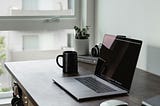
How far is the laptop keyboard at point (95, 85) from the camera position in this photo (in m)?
1.52

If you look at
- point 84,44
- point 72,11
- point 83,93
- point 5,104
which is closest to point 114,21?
point 84,44

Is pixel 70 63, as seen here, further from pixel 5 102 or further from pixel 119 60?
pixel 5 102

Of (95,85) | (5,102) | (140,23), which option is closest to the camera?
(95,85)

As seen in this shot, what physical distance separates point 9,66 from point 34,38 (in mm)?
731

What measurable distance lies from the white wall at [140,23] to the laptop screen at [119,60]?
0.33 metres

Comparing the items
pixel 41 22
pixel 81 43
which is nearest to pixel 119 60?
pixel 81 43

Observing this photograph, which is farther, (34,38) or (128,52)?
(34,38)

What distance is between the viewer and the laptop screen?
1537 mm

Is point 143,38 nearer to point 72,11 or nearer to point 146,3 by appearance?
point 146,3

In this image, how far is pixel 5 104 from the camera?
2.72 m

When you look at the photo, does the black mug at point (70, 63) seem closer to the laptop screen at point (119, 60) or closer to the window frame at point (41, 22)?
the laptop screen at point (119, 60)

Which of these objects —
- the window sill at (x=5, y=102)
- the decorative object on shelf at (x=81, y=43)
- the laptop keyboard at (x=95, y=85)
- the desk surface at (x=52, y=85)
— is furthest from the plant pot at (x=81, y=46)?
the window sill at (x=5, y=102)

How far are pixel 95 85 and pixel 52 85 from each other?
0.81ft

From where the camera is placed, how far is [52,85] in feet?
5.41
